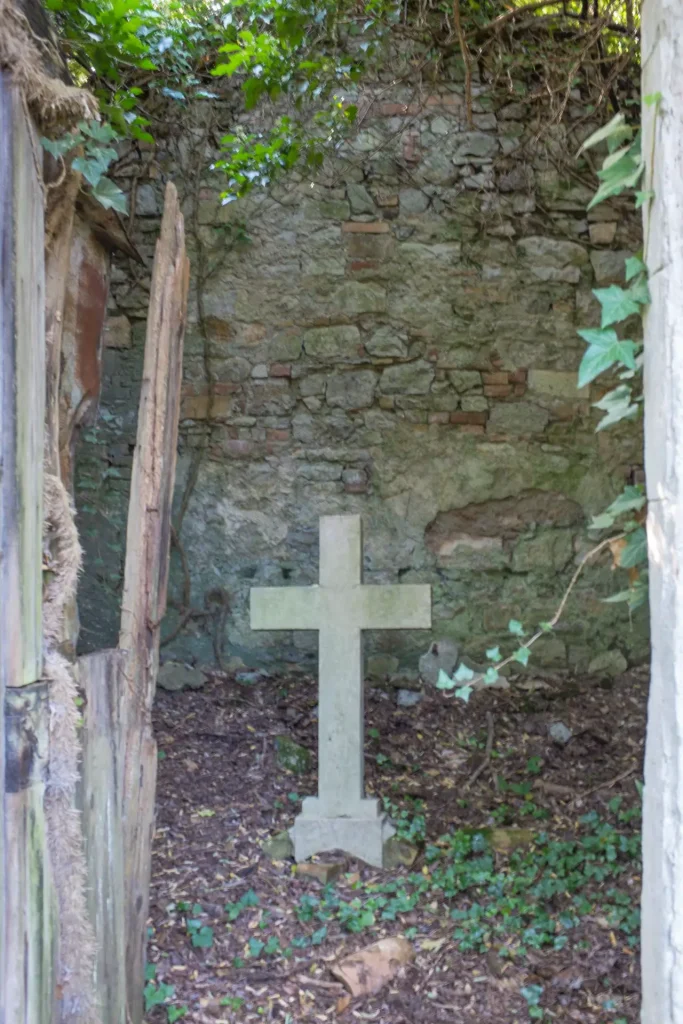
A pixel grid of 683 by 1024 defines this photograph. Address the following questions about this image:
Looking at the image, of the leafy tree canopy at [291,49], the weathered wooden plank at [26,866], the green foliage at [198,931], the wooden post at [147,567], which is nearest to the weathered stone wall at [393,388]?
the leafy tree canopy at [291,49]

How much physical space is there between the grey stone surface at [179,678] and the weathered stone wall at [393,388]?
0.50 feet

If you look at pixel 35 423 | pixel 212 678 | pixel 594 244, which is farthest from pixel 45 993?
pixel 594 244

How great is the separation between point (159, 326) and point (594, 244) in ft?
9.81

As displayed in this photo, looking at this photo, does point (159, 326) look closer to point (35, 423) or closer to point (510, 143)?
point (35, 423)

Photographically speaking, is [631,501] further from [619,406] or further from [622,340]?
[622,340]

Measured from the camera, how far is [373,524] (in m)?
4.52

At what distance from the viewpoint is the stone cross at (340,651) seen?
3432 millimetres

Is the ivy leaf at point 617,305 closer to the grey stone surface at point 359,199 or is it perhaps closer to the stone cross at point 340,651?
the stone cross at point 340,651

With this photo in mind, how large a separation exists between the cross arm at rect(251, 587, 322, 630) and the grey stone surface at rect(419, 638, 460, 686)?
1.01 metres

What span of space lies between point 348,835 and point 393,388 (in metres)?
2.16

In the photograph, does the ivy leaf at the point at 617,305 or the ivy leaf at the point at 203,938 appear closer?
the ivy leaf at the point at 617,305

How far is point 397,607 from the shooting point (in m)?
3.51

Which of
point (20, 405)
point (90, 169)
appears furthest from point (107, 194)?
point (20, 405)

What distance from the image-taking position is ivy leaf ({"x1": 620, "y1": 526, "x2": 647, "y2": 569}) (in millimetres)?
1778
